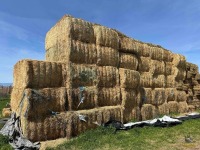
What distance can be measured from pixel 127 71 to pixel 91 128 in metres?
4.38

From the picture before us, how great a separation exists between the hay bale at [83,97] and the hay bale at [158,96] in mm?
6488

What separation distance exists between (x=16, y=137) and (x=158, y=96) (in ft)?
37.7

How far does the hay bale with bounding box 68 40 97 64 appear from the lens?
12948mm

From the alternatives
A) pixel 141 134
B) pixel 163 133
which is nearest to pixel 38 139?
pixel 141 134

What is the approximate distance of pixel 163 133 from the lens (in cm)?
1334

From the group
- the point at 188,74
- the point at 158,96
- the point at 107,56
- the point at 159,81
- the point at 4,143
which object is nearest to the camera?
the point at 4,143

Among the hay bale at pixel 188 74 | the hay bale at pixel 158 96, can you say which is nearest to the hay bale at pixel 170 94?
the hay bale at pixel 158 96

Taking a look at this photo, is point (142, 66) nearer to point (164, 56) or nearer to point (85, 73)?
point (164, 56)

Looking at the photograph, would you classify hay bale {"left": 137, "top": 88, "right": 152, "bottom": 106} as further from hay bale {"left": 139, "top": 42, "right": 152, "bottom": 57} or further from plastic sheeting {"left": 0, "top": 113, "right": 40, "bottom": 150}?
plastic sheeting {"left": 0, "top": 113, "right": 40, "bottom": 150}

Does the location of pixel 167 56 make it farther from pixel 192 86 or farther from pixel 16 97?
pixel 16 97

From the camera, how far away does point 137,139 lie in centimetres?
1194

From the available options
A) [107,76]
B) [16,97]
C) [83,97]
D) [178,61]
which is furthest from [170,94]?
[16,97]

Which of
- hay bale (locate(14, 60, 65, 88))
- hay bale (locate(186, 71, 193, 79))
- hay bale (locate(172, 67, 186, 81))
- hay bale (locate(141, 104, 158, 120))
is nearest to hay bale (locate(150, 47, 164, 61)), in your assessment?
hay bale (locate(172, 67, 186, 81))

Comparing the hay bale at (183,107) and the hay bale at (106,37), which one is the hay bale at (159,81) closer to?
the hay bale at (183,107)
